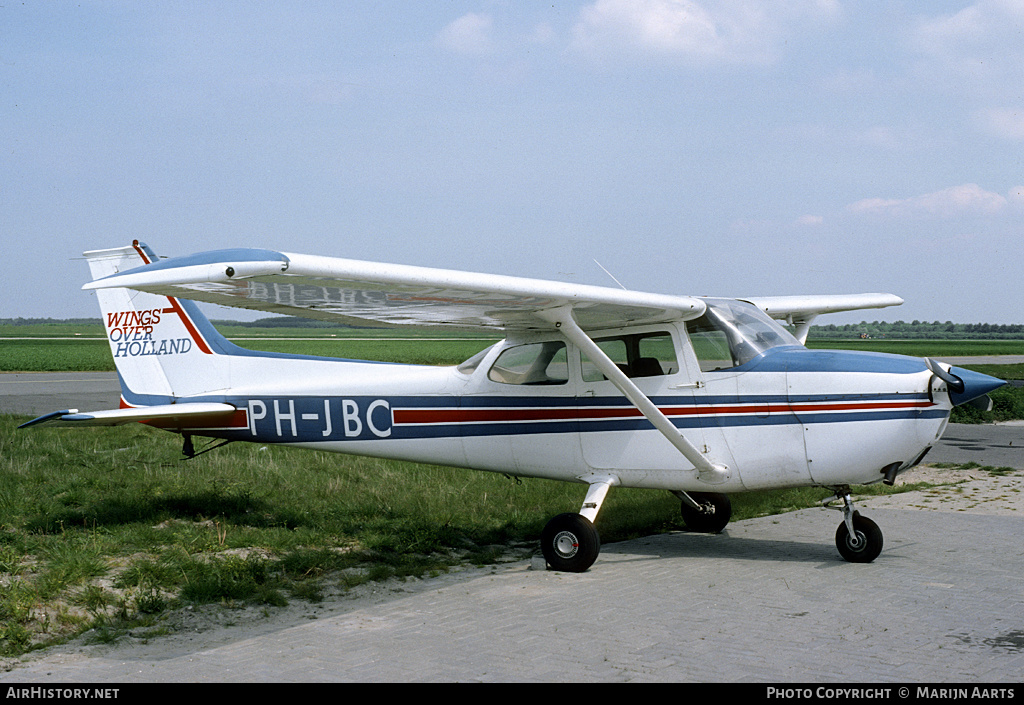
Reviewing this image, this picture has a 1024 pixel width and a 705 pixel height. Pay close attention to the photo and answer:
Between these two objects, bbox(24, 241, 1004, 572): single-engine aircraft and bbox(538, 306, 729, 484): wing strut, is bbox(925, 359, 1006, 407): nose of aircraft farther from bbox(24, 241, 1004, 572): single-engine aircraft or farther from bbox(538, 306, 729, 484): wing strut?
bbox(538, 306, 729, 484): wing strut

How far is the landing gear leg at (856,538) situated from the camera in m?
6.95

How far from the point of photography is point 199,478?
33.6 ft

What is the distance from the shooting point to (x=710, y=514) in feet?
27.6

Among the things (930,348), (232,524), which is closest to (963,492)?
(232,524)

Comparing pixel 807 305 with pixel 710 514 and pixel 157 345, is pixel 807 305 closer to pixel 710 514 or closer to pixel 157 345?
pixel 710 514

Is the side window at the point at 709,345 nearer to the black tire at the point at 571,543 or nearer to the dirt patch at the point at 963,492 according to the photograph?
the black tire at the point at 571,543

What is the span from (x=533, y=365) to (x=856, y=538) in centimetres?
294

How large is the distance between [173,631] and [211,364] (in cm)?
422

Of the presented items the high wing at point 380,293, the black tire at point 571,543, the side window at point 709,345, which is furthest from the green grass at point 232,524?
the side window at point 709,345

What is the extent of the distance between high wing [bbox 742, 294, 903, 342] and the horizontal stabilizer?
5686mm

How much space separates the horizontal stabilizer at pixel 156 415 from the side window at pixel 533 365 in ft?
9.05

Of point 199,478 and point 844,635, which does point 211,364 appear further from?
point 844,635

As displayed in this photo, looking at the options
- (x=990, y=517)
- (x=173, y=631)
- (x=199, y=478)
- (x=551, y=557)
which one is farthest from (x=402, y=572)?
(x=990, y=517)

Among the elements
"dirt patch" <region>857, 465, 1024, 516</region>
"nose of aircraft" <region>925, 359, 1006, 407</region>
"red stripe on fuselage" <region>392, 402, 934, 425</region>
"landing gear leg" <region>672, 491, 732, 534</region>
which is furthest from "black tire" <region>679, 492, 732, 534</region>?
"nose of aircraft" <region>925, 359, 1006, 407</region>
